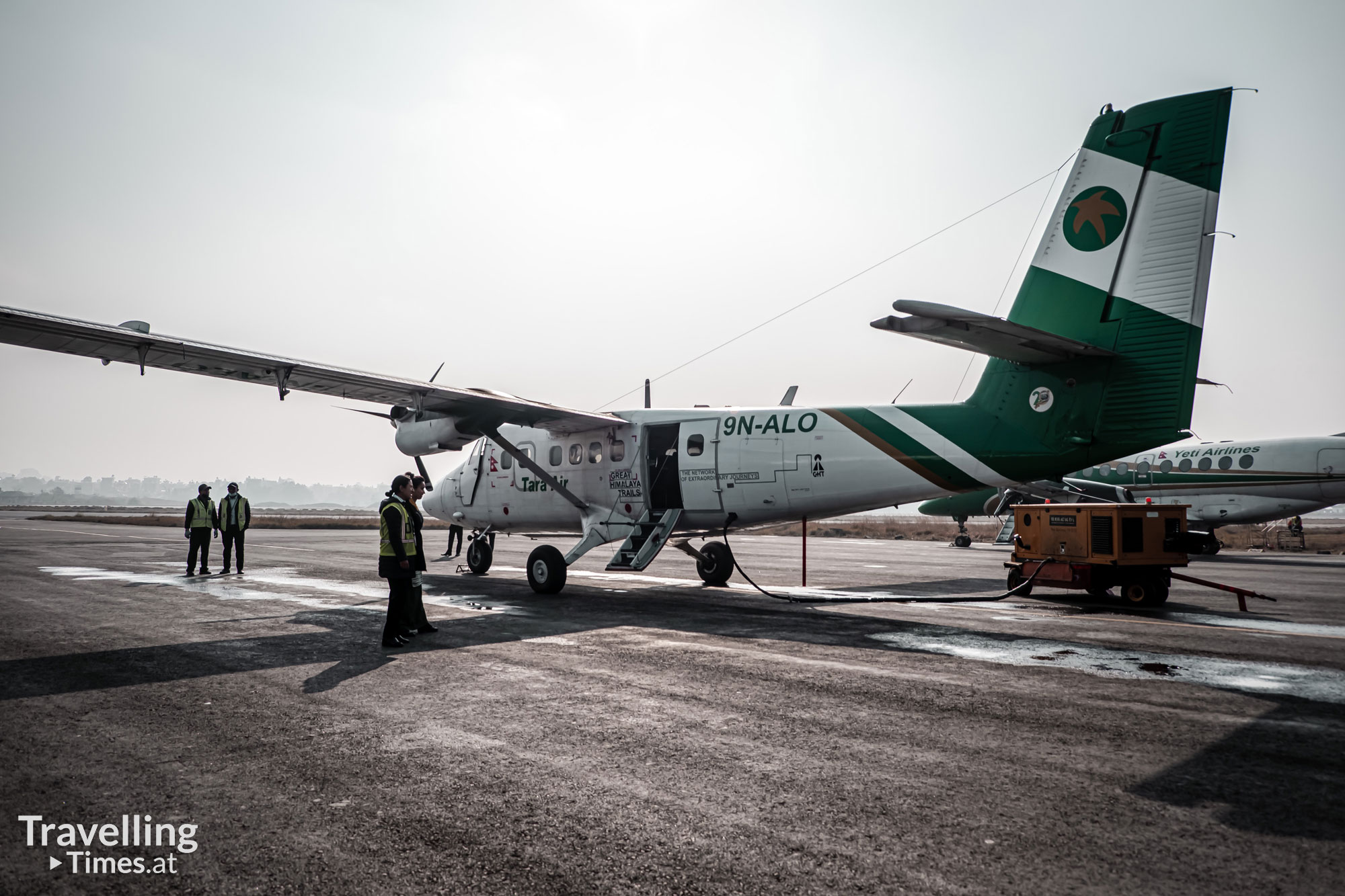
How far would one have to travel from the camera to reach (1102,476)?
2944 centimetres

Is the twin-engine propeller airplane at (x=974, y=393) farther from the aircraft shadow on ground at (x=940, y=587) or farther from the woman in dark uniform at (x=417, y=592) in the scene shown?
the woman in dark uniform at (x=417, y=592)

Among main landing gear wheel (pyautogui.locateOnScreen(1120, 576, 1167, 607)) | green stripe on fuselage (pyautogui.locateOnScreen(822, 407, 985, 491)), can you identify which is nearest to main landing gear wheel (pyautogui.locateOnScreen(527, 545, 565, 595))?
green stripe on fuselage (pyautogui.locateOnScreen(822, 407, 985, 491))

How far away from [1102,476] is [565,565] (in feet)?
78.2

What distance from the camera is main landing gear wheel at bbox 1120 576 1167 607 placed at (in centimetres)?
1323

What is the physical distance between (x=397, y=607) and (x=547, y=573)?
5496mm

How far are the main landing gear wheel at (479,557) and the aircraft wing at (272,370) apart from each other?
4.15m

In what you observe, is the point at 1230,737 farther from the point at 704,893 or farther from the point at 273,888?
the point at 273,888

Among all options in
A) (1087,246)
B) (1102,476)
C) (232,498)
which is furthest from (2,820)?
(1102,476)

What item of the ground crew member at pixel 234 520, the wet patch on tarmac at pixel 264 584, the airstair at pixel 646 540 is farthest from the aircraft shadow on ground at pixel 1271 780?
the ground crew member at pixel 234 520

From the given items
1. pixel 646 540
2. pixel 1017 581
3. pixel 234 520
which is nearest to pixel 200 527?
pixel 234 520

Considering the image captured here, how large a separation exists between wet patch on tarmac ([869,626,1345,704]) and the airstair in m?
5.28

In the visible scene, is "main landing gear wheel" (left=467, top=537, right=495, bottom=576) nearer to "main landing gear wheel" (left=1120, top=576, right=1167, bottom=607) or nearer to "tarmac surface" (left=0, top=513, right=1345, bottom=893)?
"tarmac surface" (left=0, top=513, right=1345, bottom=893)

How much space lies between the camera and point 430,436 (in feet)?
52.3

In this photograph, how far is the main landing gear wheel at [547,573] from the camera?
14.6 m
